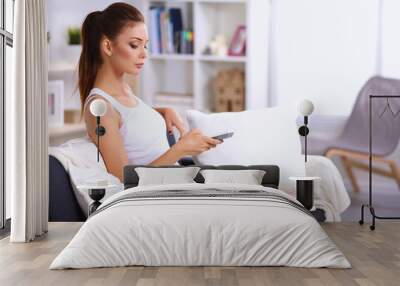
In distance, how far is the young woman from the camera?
6.80 metres

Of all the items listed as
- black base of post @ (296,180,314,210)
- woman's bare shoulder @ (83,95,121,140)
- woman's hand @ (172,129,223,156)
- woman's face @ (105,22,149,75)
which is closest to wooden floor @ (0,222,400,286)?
black base of post @ (296,180,314,210)

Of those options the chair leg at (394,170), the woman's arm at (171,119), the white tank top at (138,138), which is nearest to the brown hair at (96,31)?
the white tank top at (138,138)

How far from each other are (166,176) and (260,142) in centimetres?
104

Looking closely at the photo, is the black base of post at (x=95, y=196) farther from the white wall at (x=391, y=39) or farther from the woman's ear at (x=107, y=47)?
the white wall at (x=391, y=39)

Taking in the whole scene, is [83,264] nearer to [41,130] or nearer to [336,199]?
[41,130]

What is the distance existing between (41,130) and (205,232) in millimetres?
2173

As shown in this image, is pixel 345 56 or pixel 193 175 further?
pixel 345 56

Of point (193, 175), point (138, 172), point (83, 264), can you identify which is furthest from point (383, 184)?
point (83, 264)

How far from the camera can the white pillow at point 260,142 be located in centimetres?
670

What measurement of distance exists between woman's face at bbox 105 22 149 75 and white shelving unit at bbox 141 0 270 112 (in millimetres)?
103

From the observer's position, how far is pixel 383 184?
272 inches

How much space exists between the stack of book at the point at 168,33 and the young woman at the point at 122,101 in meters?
0.12

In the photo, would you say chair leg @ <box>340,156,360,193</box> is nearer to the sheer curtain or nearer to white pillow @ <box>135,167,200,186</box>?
white pillow @ <box>135,167,200,186</box>

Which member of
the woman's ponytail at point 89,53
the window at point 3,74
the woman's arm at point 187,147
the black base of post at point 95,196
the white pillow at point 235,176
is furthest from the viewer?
the woman's ponytail at point 89,53
